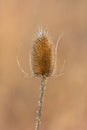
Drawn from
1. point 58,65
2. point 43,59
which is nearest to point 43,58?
point 43,59

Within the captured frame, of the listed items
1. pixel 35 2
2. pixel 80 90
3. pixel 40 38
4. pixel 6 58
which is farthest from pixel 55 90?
pixel 40 38

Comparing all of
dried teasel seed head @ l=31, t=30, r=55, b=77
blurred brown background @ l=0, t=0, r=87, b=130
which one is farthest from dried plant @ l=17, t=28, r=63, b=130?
blurred brown background @ l=0, t=0, r=87, b=130

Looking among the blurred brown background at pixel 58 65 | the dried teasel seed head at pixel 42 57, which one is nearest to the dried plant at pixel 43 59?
the dried teasel seed head at pixel 42 57

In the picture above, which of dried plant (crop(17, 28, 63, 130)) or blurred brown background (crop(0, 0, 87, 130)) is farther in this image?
blurred brown background (crop(0, 0, 87, 130))

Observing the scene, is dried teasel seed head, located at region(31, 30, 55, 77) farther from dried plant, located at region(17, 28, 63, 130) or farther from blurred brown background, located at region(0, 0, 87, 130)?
blurred brown background, located at region(0, 0, 87, 130)

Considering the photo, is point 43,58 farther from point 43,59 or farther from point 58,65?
point 58,65

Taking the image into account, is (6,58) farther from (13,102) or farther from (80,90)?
(80,90)

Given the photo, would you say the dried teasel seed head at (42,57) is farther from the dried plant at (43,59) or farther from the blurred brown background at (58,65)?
the blurred brown background at (58,65)
